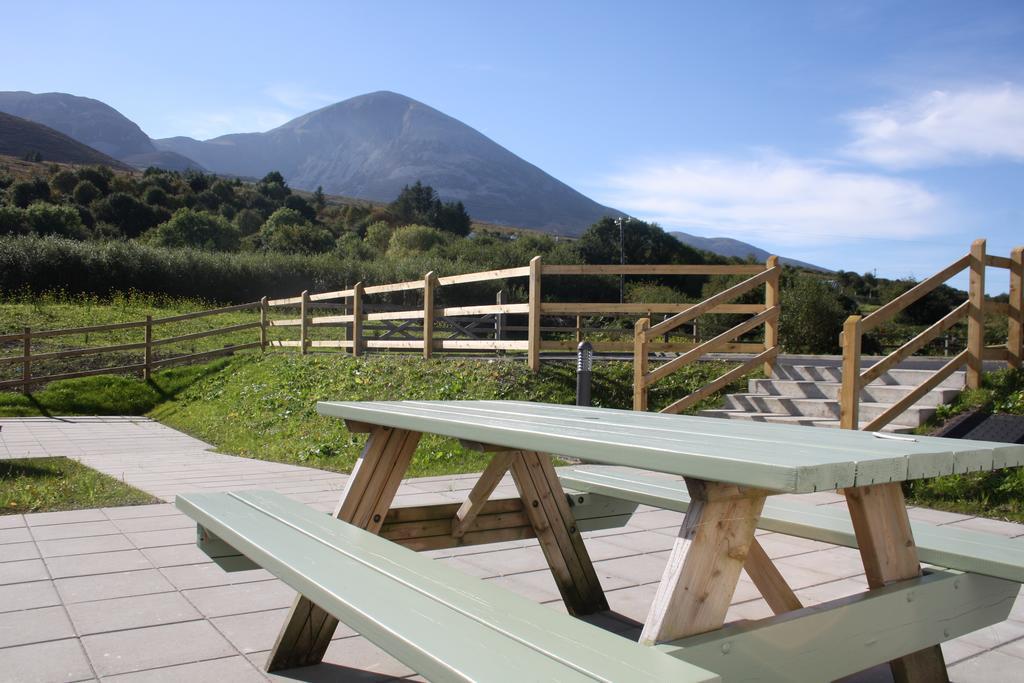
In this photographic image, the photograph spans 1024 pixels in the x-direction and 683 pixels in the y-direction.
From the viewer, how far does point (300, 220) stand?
63.0 metres

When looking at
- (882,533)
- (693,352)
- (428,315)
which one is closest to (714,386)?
(693,352)

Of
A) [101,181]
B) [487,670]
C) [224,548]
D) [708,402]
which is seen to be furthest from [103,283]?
[101,181]

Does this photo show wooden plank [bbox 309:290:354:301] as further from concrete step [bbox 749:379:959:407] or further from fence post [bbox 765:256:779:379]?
concrete step [bbox 749:379:959:407]

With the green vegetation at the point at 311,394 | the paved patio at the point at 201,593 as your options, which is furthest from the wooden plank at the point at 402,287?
the paved patio at the point at 201,593

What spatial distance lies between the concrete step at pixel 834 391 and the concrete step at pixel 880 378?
0.09m

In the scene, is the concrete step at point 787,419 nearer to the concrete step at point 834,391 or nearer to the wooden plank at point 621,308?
the concrete step at point 834,391

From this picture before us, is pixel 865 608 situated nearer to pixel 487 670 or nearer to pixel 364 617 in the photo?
pixel 487 670

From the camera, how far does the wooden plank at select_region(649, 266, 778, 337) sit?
319 inches

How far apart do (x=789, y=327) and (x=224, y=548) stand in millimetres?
22298

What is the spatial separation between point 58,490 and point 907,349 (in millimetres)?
6322

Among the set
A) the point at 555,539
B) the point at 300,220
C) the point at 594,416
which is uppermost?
the point at 300,220

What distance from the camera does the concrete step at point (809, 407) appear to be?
6.83 metres

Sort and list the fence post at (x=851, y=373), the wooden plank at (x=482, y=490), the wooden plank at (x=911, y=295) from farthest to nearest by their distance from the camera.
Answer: the wooden plank at (x=911, y=295)
the fence post at (x=851, y=373)
the wooden plank at (x=482, y=490)

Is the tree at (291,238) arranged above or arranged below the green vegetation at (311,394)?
above
